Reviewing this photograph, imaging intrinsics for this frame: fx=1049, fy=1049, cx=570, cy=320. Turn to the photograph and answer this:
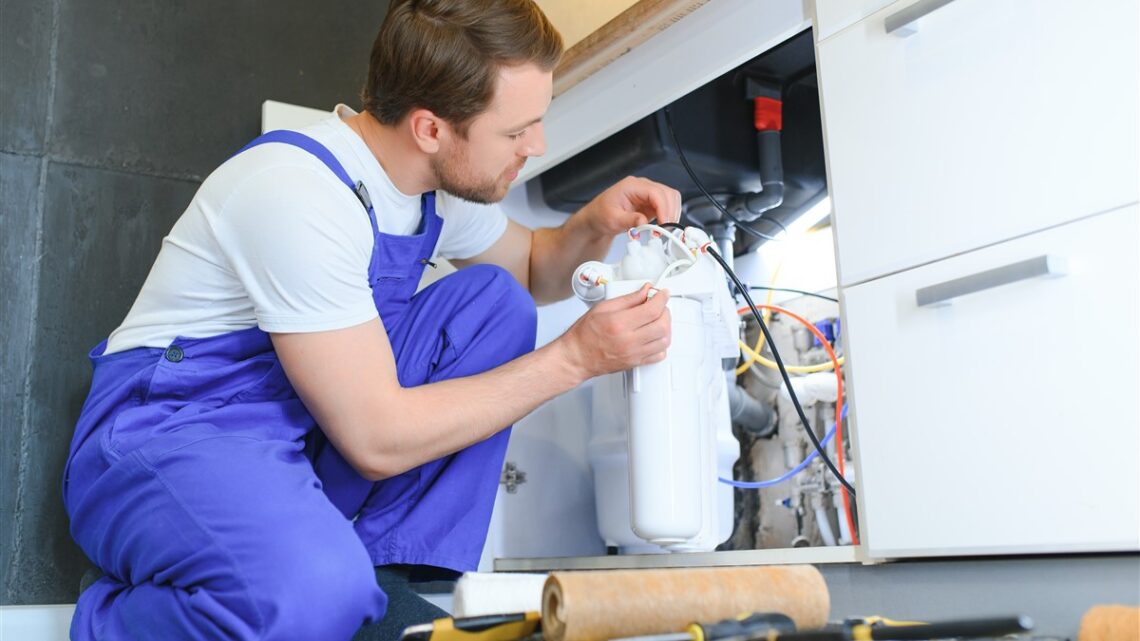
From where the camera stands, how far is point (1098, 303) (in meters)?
0.87

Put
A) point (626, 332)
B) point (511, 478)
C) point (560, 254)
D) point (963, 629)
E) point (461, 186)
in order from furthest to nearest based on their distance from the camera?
point (511, 478) → point (560, 254) → point (461, 186) → point (626, 332) → point (963, 629)

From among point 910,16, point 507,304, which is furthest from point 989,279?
point 507,304

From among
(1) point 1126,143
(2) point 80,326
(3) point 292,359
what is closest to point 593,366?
(3) point 292,359

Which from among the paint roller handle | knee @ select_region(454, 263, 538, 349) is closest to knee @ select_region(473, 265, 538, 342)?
knee @ select_region(454, 263, 538, 349)

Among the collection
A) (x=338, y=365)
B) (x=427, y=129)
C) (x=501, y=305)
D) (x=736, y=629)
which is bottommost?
(x=736, y=629)

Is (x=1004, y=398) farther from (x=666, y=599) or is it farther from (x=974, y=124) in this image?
(x=666, y=599)

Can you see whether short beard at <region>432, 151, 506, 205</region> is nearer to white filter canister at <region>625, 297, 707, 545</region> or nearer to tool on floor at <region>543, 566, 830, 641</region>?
white filter canister at <region>625, 297, 707, 545</region>

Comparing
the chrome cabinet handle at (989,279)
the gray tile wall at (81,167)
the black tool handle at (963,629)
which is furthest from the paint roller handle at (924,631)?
the gray tile wall at (81,167)

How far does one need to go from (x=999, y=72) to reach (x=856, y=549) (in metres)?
0.49

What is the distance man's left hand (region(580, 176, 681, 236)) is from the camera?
137 centimetres

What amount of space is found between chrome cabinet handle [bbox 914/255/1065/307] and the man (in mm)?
309

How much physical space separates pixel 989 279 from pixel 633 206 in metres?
0.56

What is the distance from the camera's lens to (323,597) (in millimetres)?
1054

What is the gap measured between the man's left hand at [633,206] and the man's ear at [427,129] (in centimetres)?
23
